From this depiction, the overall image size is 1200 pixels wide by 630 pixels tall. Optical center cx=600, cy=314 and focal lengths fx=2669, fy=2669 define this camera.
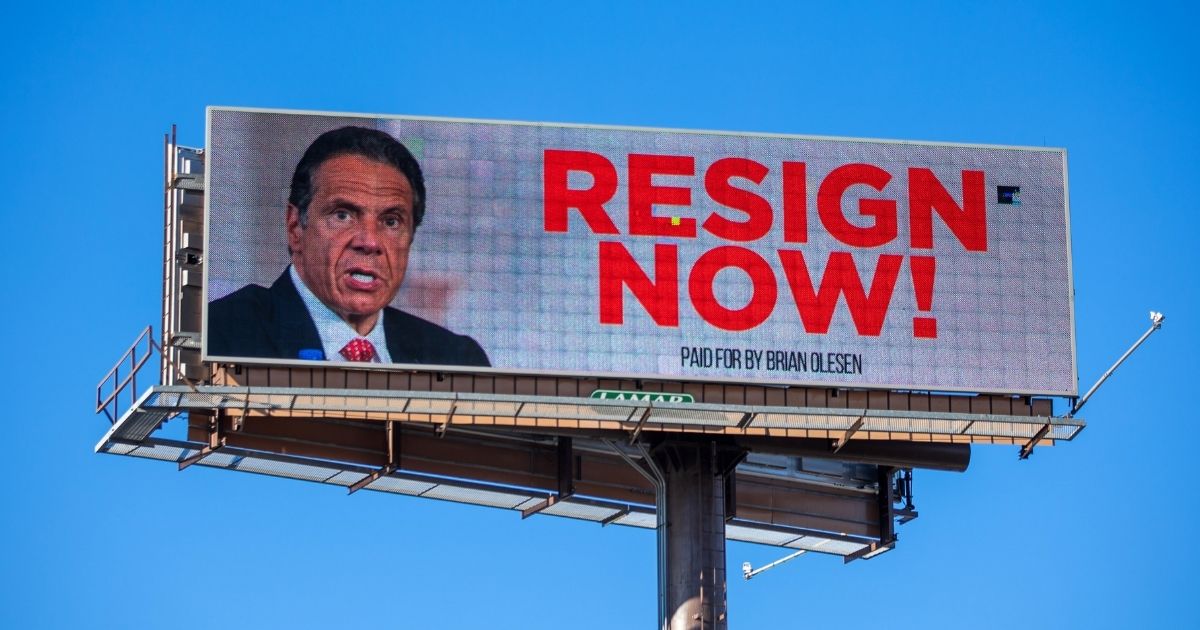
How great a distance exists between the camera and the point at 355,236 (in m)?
69.4

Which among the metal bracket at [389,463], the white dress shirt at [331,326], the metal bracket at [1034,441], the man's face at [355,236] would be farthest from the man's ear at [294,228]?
the metal bracket at [1034,441]

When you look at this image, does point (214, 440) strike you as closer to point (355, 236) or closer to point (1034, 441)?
point (355, 236)

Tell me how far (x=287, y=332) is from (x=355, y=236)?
3.34 m

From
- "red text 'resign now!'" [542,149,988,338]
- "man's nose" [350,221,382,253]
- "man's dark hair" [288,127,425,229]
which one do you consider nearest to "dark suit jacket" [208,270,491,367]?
"man's nose" [350,221,382,253]

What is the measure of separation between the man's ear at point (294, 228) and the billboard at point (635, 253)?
58 millimetres

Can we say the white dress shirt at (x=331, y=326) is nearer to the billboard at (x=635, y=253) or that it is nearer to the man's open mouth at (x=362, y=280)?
the billboard at (x=635, y=253)

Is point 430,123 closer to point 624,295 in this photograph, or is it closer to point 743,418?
point 624,295

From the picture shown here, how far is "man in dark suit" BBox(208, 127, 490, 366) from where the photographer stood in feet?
222

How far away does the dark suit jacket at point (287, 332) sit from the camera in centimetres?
6750

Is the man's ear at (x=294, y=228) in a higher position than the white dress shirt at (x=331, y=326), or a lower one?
higher

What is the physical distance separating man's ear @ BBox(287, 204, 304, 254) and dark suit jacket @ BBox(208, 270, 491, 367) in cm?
80

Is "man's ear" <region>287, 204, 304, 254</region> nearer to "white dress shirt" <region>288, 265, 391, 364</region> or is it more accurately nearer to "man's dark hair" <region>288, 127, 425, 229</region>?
"man's dark hair" <region>288, 127, 425, 229</region>

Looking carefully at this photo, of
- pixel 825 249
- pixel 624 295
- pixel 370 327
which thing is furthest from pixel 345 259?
pixel 825 249

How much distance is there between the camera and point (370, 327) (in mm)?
68562
